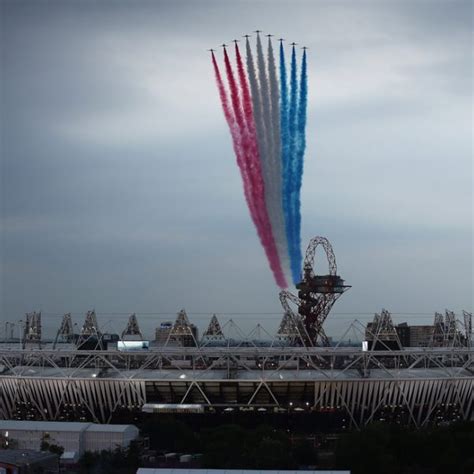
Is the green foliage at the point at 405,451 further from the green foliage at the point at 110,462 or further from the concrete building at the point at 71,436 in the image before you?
the concrete building at the point at 71,436

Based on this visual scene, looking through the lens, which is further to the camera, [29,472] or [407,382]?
[407,382]

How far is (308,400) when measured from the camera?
5138 inches

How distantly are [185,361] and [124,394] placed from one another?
12715 mm

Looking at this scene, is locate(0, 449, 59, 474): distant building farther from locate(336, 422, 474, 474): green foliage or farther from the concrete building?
locate(336, 422, 474, 474): green foliage

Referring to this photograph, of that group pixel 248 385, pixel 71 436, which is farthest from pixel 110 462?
pixel 248 385

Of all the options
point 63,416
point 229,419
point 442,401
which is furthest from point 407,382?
point 63,416

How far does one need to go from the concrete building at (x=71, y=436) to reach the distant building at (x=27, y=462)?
10.6 m

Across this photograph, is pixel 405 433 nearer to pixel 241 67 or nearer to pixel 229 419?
pixel 229 419

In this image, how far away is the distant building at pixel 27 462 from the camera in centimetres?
8494

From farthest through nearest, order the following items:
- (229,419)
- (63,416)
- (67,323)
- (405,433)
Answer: (67,323), (63,416), (229,419), (405,433)

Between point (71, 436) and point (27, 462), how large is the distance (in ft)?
65.1

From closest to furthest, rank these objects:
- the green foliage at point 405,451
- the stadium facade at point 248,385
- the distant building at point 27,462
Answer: the distant building at point 27,462, the green foliage at point 405,451, the stadium facade at point 248,385

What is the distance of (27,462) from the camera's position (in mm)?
88312

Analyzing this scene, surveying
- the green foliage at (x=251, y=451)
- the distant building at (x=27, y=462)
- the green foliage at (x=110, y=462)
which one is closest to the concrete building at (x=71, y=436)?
the green foliage at (x=110, y=462)
